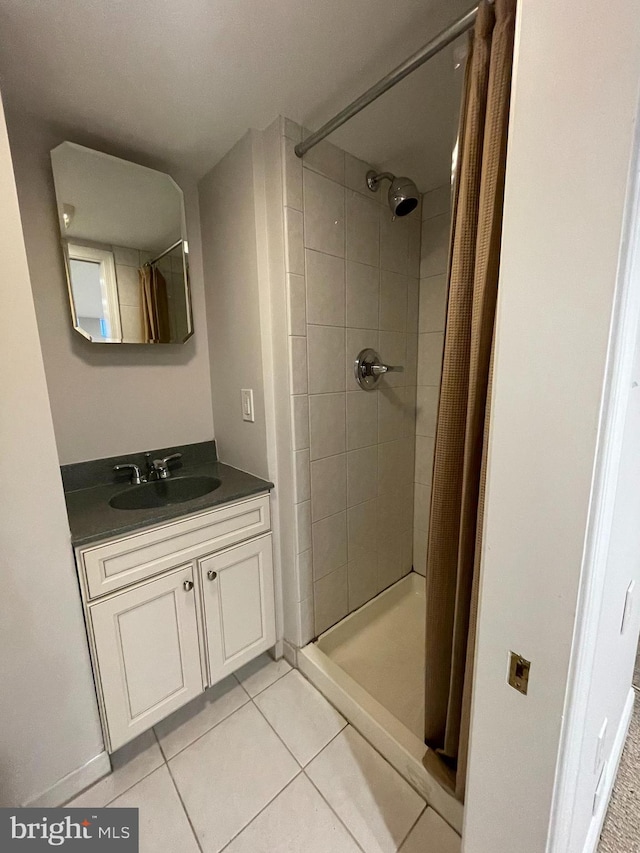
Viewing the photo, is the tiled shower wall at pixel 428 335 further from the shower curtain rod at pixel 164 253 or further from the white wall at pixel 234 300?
the shower curtain rod at pixel 164 253

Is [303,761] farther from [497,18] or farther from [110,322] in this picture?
[497,18]

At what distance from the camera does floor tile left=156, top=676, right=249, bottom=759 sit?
4.25ft

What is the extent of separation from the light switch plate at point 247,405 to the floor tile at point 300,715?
116cm

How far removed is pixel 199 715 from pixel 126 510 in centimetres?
89

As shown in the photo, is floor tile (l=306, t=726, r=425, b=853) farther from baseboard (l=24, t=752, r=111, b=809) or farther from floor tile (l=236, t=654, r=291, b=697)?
baseboard (l=24, t=752, r=111, b=809)

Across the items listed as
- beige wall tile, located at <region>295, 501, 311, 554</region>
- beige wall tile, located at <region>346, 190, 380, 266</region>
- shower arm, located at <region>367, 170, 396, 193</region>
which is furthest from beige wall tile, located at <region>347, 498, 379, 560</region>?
shower arm, located at <region>367, 170, 396, 193</region>

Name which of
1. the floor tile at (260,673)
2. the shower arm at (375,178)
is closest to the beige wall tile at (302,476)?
the floor tile at (260,673)

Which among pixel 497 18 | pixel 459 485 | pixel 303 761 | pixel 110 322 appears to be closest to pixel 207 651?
pixel 303 761

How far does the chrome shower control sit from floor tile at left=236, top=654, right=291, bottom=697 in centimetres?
135

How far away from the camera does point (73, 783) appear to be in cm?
110

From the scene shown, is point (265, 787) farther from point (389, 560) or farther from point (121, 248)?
point (121, 248)

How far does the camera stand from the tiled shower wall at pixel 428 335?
176 cm

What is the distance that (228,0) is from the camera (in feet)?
2.72

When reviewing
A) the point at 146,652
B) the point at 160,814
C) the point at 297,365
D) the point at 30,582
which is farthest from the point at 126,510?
the point at 160,814
